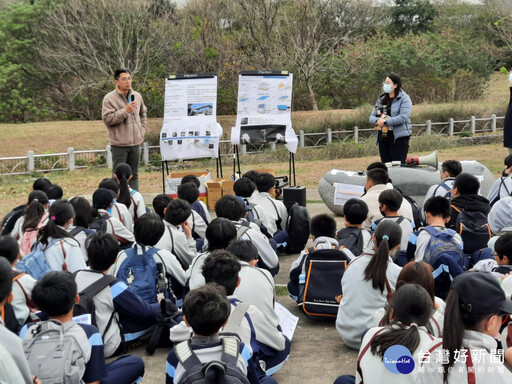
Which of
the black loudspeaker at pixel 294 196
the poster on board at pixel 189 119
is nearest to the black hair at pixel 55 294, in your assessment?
the black loudspeaker at pixel 294 196

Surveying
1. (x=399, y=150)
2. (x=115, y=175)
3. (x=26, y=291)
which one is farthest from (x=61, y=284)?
(x=399, y=150)

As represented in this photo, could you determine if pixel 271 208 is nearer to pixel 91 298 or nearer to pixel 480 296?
pixel 91 298

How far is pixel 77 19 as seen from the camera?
26.5 m

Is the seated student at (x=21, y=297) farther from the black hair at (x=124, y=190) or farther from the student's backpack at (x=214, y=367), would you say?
the black hair at (x=124, y=190)

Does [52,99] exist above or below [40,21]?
below

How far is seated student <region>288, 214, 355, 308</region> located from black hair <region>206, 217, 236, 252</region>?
68cm

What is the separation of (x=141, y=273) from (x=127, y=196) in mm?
2267

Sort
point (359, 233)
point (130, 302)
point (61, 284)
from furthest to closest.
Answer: point (359, 233) < point (130, 302) < point (61, 284)

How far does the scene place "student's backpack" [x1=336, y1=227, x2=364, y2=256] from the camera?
5027 millimetres

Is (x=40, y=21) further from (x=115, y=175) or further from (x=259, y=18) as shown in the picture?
(x=115, y=175)

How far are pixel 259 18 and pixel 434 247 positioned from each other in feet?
81.0

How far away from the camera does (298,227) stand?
6715 millimetres

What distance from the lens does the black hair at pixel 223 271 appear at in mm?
3590

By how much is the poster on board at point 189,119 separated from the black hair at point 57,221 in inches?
167
